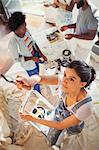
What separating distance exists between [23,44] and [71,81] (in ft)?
2.64

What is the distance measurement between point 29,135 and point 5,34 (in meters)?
2.25

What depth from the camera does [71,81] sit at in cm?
171

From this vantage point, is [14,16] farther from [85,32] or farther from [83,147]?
[83,147]

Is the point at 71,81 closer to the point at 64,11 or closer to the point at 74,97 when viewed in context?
the point at 74,97

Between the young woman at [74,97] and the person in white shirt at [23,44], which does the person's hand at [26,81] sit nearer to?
the young woman at [74,97]

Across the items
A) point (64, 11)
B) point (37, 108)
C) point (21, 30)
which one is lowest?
point (37, 108)

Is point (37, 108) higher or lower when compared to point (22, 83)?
lower

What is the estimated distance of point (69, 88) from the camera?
68.6 inches

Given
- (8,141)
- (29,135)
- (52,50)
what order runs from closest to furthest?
(8,141) < (29,135) < (52,50)

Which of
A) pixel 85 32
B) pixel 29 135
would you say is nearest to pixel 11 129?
pixel 29 135

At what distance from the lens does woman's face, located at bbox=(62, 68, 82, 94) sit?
1699 millimetres

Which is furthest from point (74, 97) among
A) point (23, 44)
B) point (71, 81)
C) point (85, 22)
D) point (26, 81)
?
point (85, 22)

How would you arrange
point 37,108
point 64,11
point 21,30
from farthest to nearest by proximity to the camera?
point 64,11 < point 21,30 < point 37,108

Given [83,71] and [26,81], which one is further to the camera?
[26,81]
